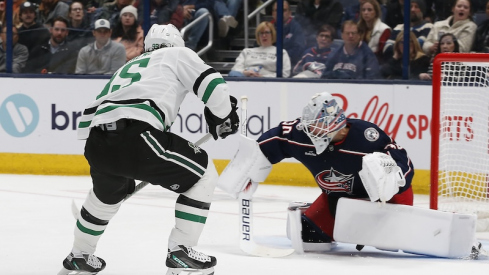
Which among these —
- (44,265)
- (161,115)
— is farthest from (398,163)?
(44,265)

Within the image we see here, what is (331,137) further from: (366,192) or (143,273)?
(143,273)

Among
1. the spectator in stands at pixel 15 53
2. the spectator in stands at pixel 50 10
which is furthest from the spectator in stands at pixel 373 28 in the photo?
the spectator in stands at pixel 15 53

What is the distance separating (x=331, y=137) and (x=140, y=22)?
391 cm

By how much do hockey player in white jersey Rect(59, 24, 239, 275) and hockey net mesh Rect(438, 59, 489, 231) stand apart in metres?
2.11

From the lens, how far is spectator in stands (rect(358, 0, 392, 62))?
7.22 meters

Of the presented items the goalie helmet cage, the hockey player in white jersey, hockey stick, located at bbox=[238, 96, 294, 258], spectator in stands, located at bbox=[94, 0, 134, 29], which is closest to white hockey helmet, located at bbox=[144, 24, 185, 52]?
the hockey player in white jersey

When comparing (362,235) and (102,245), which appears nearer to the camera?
(362,235)

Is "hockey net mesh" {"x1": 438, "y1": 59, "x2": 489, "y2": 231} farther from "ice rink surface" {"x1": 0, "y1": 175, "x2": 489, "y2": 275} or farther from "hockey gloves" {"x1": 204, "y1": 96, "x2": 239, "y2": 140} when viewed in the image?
"hockey gloves" {"x1": 204, "y1": 96, "x2": 239, "y2": 140}

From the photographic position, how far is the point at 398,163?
4305 millimetres

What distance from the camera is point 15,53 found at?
812cm

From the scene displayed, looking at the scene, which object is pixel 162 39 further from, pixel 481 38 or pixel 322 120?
pixel 481 38

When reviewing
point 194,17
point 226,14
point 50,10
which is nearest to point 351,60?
point 226,14

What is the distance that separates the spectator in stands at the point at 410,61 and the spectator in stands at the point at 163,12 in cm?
173

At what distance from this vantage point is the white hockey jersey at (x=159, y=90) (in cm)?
362
